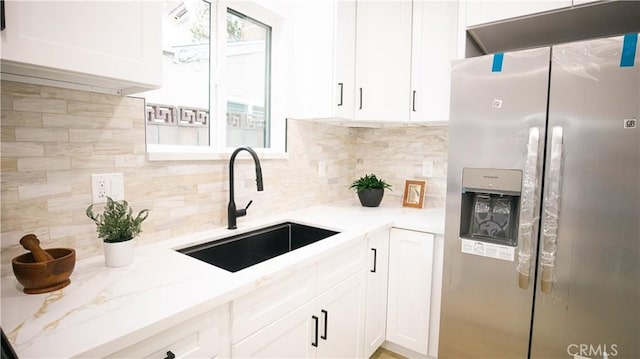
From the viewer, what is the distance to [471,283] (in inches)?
62.1

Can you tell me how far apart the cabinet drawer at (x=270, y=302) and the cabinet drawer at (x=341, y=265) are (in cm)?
6

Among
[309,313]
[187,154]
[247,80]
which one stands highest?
[247,80]

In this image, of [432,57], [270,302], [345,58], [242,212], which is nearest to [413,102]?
[432,57]

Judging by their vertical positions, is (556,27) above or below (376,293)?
above

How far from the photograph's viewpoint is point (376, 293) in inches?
73.5

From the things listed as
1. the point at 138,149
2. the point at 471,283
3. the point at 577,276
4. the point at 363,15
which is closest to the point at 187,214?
the point at 138,149

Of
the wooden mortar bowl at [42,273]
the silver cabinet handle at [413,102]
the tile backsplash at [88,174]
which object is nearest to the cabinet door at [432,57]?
the silver cabinet handle at [413,102]

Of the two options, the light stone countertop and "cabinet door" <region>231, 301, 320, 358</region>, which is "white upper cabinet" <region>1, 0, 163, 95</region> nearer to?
the light stone countertop

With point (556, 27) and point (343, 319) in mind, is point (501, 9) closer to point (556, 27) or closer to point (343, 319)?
point (556, 27)

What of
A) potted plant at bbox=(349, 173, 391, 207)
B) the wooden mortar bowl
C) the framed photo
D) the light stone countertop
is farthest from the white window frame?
the framed photo

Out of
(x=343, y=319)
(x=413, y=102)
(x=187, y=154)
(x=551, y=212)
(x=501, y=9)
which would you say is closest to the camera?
(x=551, y=212)

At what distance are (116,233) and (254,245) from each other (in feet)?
2.34

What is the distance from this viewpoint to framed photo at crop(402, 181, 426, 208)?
2414 mm

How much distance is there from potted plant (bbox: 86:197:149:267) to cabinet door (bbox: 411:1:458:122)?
171 centimetres
